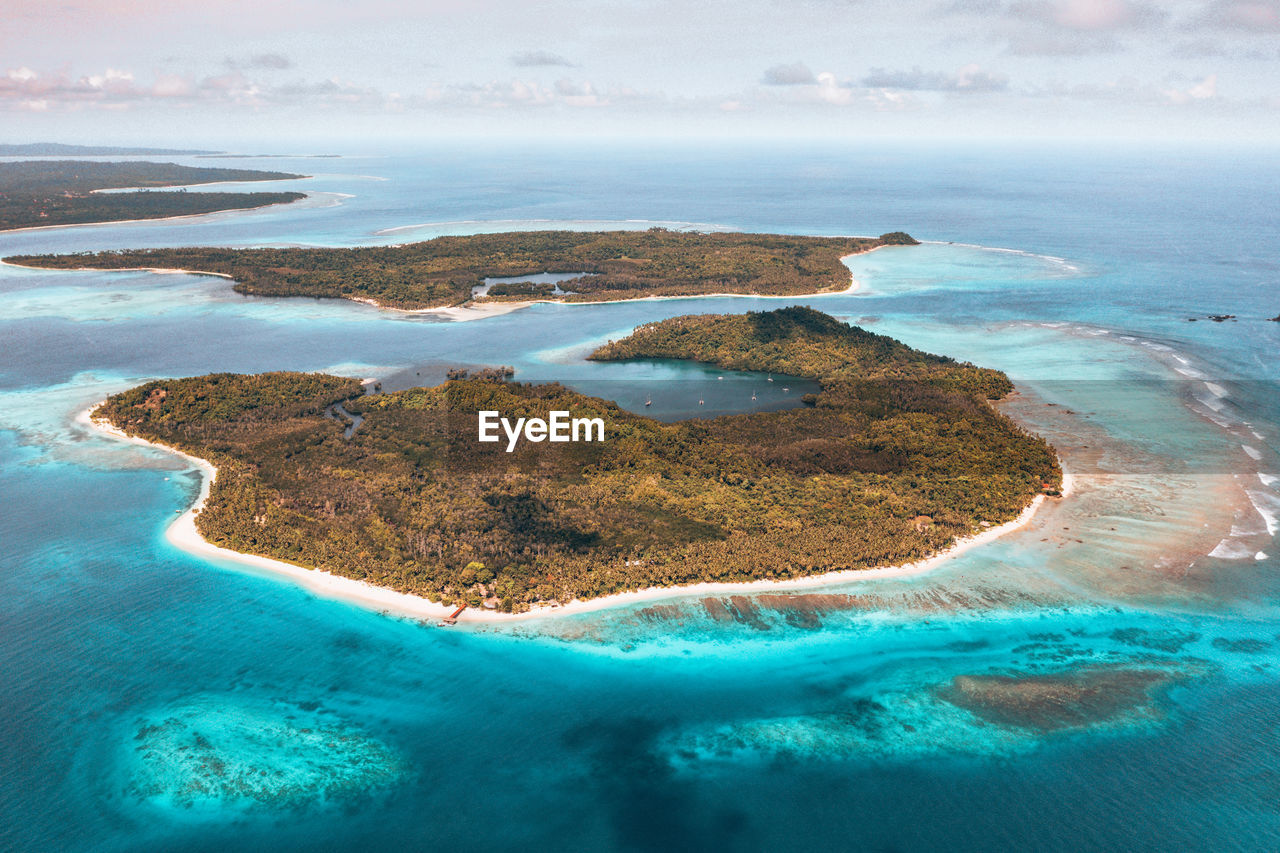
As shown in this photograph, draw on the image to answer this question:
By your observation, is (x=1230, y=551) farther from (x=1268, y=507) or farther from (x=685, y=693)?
Result: (x=685, y=693)

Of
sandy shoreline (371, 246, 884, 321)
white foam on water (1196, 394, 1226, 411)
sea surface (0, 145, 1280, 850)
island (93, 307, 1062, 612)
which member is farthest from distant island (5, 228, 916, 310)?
sea surface (0, 145, 1280, 850)

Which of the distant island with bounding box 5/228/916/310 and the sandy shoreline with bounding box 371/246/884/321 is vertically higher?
the distant island with bounding box 5/228/916/310

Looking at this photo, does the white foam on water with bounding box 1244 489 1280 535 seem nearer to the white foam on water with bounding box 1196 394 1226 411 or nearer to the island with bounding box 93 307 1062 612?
the island with bounding box 93 307 1062 612

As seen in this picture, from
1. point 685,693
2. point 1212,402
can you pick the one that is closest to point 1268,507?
point 1212,402

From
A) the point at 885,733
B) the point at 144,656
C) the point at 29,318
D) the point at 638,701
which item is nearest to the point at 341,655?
the point at 144,656

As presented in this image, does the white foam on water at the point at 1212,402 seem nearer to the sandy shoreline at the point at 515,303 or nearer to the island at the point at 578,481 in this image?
the island at the point at 578,481

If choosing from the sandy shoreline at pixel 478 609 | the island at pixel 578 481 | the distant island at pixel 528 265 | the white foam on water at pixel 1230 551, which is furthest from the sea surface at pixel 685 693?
the distant island at pixel 528 265
